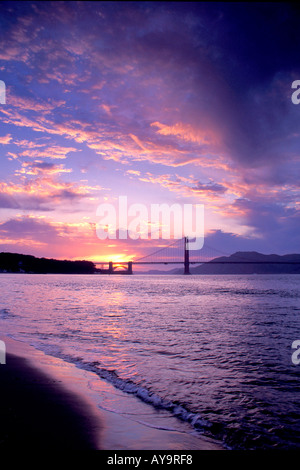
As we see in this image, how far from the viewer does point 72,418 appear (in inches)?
166

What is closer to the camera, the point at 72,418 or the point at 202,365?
the point at 72,418

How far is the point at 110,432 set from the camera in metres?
3.95

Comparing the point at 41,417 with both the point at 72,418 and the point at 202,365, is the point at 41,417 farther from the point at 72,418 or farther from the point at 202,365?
the point at 202,365

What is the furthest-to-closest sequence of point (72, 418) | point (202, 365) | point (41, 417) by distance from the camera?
point (202, 365)
point (72, 418)
point (41, 417)

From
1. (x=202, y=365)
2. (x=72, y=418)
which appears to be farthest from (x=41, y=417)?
(x=202, y=365)

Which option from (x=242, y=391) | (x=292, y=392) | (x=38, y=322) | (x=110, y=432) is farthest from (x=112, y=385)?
(x=38, y=322)

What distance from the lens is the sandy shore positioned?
357 centimetres

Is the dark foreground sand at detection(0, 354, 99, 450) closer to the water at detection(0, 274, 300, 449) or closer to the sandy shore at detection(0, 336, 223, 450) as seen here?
the sandy shore at detection(0, 336, 223, 450)

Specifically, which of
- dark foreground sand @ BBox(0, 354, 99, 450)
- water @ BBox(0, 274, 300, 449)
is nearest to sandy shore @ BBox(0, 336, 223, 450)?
dark foreground sand @ BBox(0, 354, 99, 450)

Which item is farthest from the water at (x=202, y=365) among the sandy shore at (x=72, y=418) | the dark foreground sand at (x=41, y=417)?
the dark foreground sand at (x=41, y=417)

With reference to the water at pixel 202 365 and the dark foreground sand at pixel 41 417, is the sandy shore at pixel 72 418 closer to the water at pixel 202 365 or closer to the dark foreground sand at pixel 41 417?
the dark foreground sand at pixel 41 417

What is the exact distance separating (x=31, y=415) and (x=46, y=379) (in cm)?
201

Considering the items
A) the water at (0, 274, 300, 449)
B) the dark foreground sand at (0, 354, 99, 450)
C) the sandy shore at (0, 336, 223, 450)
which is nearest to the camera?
the dark foreground sand at (0, 354, 99, 450)
